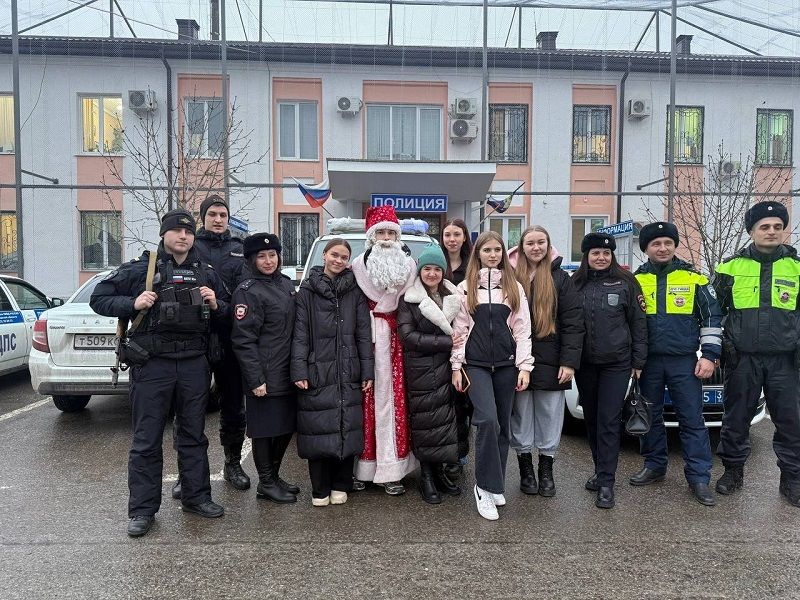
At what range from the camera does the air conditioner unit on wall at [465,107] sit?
15.2 metres

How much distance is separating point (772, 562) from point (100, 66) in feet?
55.2

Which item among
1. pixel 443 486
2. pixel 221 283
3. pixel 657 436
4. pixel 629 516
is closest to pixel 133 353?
pixel 221 283

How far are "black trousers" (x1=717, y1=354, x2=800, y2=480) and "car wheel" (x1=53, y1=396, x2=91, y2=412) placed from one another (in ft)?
21.7

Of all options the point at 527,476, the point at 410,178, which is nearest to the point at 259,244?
the point at 527,476

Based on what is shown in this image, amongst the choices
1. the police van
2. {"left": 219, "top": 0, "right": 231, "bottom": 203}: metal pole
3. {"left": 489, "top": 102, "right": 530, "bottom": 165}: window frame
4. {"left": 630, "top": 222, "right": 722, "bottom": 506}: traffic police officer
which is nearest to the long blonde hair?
{"left": 630, "top": 222, "right": 722, "bottom": 506}: traffic police officer

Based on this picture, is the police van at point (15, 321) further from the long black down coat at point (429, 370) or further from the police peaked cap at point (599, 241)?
the police peaked cap at point (599, 241)

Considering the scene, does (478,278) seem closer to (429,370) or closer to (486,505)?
(429,370)

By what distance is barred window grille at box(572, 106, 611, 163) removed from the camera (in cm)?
1600

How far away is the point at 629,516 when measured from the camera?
4062 millimetres

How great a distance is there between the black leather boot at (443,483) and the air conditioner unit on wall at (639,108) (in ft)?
45.4

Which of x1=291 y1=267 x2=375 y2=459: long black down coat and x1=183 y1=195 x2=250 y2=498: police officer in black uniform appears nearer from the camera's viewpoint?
x1=291 y1=267 x2=375 y2=459: long black down coat

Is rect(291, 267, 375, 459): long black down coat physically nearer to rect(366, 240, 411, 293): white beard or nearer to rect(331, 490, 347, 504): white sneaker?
rect(366, 240, 411, 293): white beard

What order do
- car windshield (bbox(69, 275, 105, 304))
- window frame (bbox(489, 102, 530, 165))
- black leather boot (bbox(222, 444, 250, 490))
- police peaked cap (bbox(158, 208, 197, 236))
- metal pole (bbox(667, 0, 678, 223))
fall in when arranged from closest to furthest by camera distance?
police peaked cap (bbox(158, 208, 197, 236)) < black leather boot (bbox(222, 444, 250, 490)) < car windshield (bbox(69, 275, 105, 304)) < metal pole (bbox(667, 0, 678, 223)) < window frame (bbox(489, 102, 530, 165))

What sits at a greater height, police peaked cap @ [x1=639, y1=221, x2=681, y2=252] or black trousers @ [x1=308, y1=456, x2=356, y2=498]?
police peaked cap @ [x1=639, y1=221, x2=681, y2=252]
